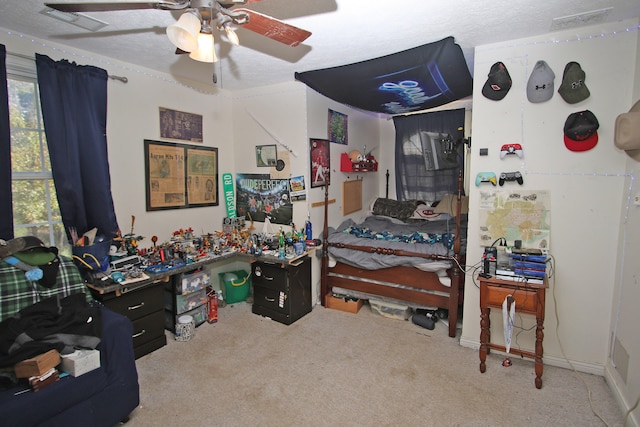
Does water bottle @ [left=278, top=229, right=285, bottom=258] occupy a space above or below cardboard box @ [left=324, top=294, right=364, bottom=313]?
above

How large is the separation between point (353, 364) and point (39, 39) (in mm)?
3379

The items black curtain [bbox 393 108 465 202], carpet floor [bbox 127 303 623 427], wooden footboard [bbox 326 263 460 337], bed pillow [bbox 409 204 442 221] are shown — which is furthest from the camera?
black curtain [bbox 393 108 465 202]

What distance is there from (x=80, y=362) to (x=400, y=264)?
245 cm

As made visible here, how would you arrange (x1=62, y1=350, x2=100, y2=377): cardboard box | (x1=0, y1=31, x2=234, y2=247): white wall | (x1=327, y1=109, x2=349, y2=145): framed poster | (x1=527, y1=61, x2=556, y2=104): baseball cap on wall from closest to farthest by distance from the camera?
(x1=62, y1=350, x2=100, y2=377): cardboard box
(x1=527, y1=61, x2=556, y2=104): baseball cap on wall
(x1=0, y1=31, x2=234, y2=247): white wall
(x1=327, y1=109, x2=349, y2=145): framed poster

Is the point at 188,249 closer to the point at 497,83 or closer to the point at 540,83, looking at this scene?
the point at 497,83

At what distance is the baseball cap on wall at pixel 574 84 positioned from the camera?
6.97 ft

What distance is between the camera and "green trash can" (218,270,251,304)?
355cm

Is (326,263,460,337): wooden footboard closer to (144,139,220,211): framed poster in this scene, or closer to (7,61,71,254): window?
(144,139,220,211): framed poster

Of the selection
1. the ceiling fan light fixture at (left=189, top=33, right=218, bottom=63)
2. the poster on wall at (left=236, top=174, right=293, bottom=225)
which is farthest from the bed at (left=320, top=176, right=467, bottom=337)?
the ceiling fan light fixture at (left=189, top=33, right=218, bottom=63)

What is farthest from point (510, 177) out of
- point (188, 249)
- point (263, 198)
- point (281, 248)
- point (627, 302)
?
point (188, 249)

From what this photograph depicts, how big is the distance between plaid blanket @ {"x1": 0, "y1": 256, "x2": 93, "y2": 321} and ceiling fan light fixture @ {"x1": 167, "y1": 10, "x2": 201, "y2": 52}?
1.66 m

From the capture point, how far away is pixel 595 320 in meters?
2.26

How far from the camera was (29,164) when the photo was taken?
2355mm

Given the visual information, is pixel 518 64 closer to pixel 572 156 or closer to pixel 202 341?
pixel 572 156
